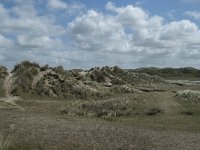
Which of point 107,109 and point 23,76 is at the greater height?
point 23,76

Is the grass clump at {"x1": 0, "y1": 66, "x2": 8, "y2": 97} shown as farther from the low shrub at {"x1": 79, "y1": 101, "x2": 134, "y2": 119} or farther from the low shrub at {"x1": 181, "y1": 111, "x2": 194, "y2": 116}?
the low shrub at {"x1": 181, "y1": 111, "x2": 194, "y2": 116}

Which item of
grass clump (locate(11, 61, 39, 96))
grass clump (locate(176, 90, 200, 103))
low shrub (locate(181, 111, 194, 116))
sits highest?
grass clump (locate(11, 61, 39, 96))

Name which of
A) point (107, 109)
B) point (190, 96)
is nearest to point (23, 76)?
point (107, 109)

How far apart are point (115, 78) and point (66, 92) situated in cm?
1552

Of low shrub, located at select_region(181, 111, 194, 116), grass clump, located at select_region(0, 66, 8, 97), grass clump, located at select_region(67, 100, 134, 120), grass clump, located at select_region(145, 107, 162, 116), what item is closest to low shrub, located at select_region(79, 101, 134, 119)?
grass clump, located at select_region(67, 100, 134, 120)

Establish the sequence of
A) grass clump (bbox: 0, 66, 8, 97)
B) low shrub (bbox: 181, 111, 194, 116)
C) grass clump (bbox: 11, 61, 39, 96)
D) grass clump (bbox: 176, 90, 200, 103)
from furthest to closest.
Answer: grass clump (bbox: 11, 61, 39, 96) → grass clump (bbox: 0, 66, 8, 97) → grass clump (bbox: 176, 90, 200, 103) → low shrub (bbox: 181, 111, 194, 116)

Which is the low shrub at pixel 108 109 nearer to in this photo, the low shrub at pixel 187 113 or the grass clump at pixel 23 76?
the low shrub at pixel 187 113

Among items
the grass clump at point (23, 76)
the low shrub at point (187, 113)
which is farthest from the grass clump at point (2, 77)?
the low shrub at point (187, 113)

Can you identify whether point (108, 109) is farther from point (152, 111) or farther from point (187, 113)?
point (187, 113)

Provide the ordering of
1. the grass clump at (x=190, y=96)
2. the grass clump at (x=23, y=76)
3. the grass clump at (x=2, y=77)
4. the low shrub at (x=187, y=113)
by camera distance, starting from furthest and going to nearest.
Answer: the grass clump at (x=23, y=76) → the grass clump at (x=2, y=77) → the grass clump at (x=190, y=96) → the low shrub at (x=187, y=113)

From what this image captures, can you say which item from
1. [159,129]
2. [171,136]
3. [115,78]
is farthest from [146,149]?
[115,78]

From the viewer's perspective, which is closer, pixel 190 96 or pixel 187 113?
pixel 187 113

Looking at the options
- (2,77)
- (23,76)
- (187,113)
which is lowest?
(187,113)

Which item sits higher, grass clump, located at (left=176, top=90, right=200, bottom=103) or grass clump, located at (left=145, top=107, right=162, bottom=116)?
grass clump, located at (left=176, top=90, right=200, bottom=103)
